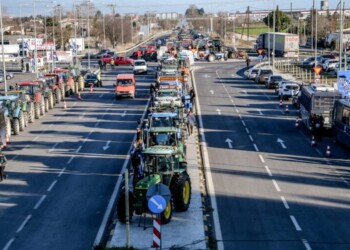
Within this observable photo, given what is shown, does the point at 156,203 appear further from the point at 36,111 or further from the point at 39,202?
the point at 36,111

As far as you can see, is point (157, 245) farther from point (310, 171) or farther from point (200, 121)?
point (200, 121)

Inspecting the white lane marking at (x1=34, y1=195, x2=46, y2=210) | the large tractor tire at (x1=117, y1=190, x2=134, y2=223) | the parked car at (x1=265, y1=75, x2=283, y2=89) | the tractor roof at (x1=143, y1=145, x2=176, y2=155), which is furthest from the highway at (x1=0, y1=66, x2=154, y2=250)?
the parked car at (x1=265, y1=75, x2=283, y2=89)

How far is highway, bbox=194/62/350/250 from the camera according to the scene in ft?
65.8

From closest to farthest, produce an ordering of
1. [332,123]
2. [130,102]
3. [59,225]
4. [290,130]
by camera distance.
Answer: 1. [59,225]
2. [332,123]
3. [290,130]
4. [130,102]

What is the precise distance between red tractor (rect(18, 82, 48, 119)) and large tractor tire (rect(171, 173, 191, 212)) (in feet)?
78.7

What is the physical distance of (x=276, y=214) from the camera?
2216cm

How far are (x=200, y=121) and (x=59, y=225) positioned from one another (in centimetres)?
2140

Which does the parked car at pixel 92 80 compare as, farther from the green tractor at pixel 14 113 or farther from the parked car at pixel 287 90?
the green tractor at pixel 14 113

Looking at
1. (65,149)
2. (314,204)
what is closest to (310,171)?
(314,204)

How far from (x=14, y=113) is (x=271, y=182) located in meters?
17.6

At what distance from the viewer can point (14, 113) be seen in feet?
127

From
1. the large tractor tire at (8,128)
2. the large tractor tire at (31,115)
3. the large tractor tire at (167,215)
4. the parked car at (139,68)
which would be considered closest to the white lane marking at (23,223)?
the large tractor tire at (167,215)

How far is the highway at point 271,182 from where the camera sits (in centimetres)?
2006

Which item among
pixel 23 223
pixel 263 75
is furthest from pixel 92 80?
pixel 23 223
